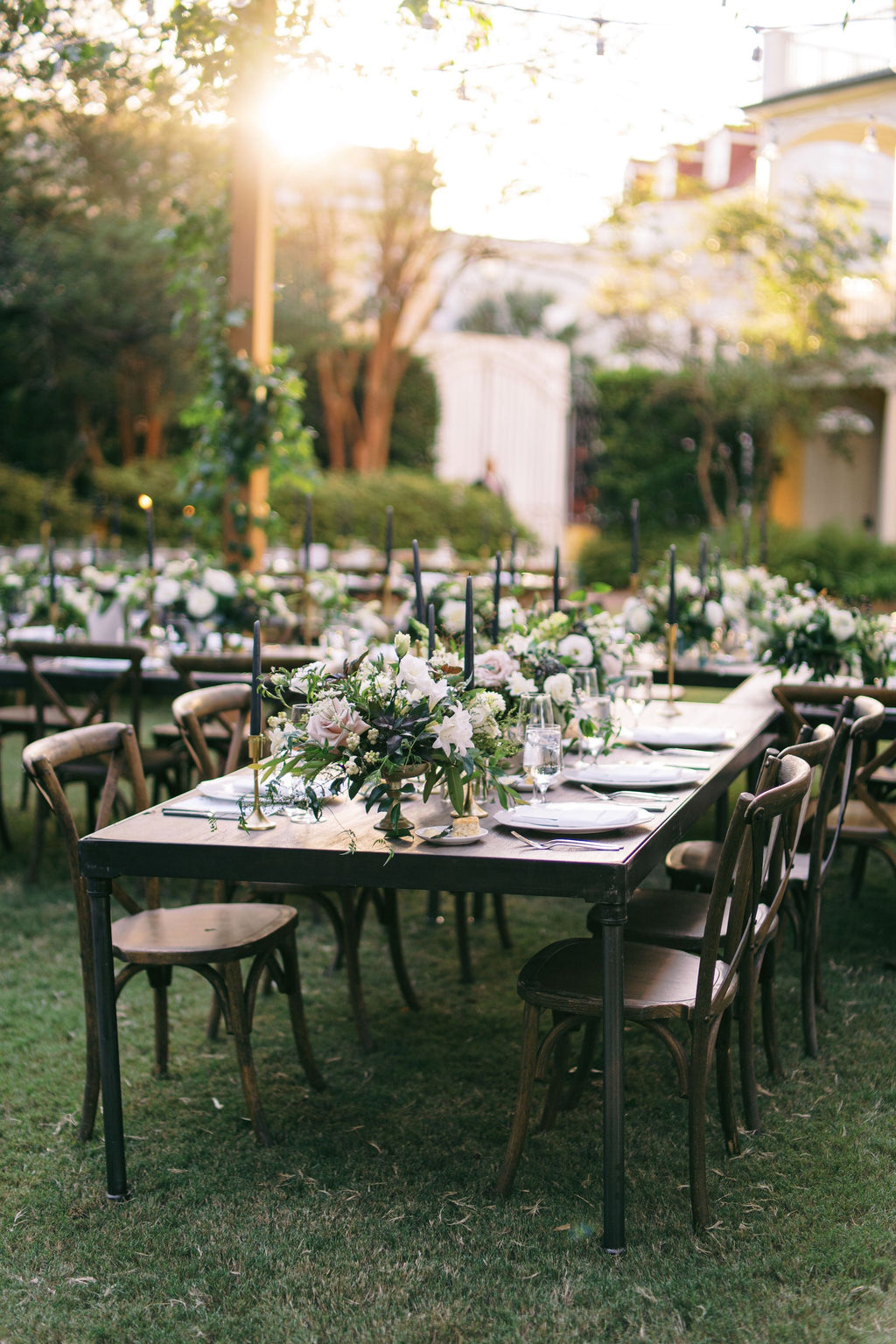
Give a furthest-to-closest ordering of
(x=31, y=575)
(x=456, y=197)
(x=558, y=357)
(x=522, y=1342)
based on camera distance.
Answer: (x=558, y=357), (x=456, y=197), (x=31, y=575), (x=522, y=1342)

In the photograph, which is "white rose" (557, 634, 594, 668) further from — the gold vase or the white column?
the white column

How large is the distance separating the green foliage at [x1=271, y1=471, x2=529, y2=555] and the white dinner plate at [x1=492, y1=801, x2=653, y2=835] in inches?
424

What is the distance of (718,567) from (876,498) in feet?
46.4

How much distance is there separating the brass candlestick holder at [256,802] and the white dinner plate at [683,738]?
1356mm

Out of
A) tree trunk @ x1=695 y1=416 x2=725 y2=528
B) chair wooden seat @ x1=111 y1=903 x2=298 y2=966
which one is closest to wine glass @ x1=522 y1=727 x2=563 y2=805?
chair wooden seat @ x1=111 y1=903 x2=298 y2=966

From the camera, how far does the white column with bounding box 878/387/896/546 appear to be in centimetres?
1719

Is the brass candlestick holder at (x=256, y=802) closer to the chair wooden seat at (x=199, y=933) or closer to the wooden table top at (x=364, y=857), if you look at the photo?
the wooden table top at (x=364, y=857)

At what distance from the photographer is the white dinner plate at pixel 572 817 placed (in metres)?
2.86

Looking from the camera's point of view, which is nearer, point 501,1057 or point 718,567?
point 501,1057

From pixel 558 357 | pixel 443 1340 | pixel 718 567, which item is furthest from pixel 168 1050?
pixel 558 357

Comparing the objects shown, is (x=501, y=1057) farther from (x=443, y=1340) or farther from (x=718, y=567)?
(x=718, y=567)

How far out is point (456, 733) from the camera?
2.81 meters

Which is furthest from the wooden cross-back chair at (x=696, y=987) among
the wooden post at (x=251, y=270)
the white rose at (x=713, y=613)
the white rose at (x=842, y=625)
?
the wooden post at (x=251, y=270)

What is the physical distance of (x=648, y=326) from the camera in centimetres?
1708
